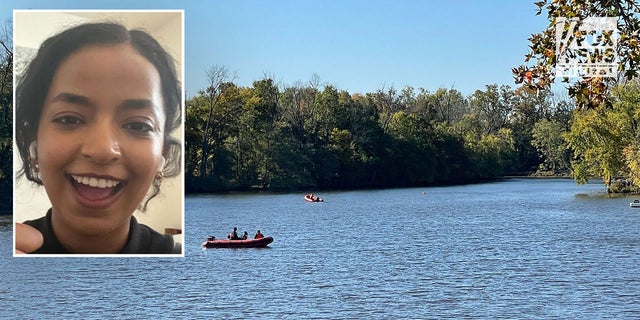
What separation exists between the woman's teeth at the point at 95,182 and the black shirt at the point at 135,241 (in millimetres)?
340

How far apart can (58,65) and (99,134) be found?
66 cm

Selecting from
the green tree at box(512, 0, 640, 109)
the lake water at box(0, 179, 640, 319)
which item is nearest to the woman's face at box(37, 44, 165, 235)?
the green tree at box(512, 0, 640, 109)

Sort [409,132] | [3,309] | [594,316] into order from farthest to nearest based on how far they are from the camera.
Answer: [409,132] < [3,309] < [594,316]

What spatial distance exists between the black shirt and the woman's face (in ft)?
0.30

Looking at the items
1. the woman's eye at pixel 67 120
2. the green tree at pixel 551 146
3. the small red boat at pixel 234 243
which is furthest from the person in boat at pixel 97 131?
the green tree at pixel 551 146

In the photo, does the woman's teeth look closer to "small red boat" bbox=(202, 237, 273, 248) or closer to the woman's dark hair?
the woman's dark hair

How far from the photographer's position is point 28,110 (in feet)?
26.0

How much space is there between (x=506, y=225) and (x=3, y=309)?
2669 centimetres

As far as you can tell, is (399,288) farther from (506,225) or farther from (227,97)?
(227,97)

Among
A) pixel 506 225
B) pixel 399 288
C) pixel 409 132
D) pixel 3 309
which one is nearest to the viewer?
pixel 3 309

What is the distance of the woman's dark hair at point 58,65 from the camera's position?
7.89m

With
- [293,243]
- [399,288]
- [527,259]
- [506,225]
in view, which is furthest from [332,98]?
[399,288]

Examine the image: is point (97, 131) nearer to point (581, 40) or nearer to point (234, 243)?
point (581, 40)

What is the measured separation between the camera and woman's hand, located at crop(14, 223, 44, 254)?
26.6ft
